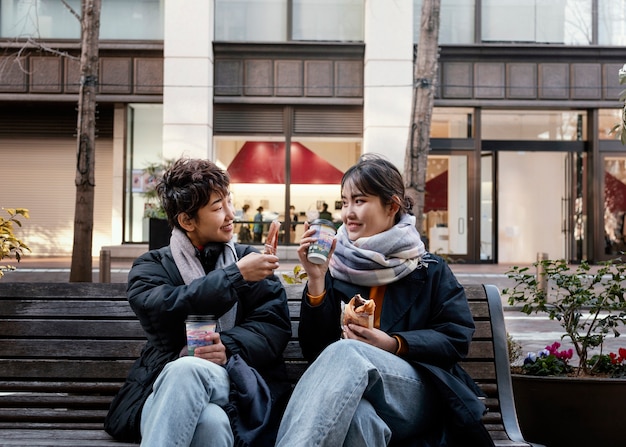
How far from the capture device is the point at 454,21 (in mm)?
18500

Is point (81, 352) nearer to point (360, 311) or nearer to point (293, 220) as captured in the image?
point (360, 311)

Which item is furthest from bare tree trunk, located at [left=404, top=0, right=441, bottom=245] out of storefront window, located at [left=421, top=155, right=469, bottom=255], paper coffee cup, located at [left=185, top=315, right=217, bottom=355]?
paper coffee cup, located at [left=185, top=315, right=217, bottom=355]

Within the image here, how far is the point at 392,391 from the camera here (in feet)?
9.09

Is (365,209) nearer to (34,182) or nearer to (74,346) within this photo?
(74,346)

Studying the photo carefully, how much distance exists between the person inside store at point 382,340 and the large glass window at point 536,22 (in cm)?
1638

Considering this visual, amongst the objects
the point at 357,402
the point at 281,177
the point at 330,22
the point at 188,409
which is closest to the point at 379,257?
the point at 357,402

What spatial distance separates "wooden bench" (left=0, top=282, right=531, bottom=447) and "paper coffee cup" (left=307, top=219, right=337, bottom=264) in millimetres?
820

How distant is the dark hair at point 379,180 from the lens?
320 centimetres

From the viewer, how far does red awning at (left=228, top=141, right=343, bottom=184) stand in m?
18.3

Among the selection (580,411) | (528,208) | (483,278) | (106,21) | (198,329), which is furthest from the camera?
(528,208)

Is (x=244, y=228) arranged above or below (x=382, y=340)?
above

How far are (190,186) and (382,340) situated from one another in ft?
3.40

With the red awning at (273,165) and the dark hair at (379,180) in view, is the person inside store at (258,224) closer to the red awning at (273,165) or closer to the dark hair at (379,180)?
the red awning at (273,165)

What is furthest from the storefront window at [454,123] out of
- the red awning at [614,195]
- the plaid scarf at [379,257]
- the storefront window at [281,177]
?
the plaid scarf at [379,257]
